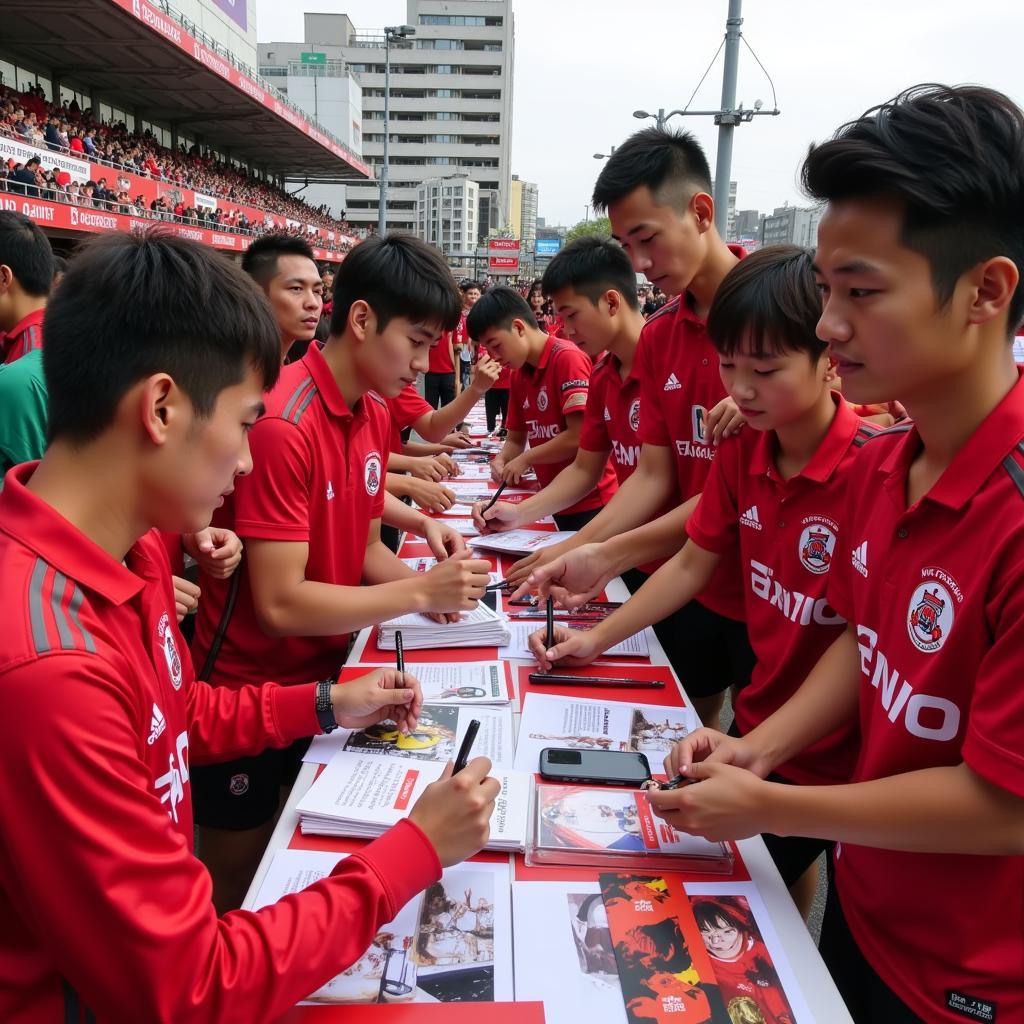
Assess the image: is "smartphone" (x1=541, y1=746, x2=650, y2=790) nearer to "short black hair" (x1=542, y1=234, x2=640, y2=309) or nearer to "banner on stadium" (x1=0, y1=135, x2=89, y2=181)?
"short black hair" (x1=542, y1=234, x2=640, y2=309)

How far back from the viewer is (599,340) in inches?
126

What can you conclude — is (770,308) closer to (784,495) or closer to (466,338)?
(784,495)

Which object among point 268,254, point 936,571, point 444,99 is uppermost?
point 444,99

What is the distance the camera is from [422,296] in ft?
6.46

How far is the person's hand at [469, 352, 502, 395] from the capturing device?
4.09m

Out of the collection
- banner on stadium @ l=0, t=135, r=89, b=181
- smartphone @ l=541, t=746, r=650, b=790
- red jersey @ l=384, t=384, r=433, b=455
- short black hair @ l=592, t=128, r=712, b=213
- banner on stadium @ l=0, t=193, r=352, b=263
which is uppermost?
banner on stadium @ l=0, t=135, r=89, b=181

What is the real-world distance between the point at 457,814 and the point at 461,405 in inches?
136

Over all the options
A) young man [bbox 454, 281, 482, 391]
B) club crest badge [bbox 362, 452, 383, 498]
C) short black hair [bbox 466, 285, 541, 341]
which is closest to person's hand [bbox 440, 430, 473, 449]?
short black hair [bbox 466, 285, 541, 341]

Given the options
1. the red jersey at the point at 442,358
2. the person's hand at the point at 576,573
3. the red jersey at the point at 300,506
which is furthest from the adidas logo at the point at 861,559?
the red jersey at the point at 442,358

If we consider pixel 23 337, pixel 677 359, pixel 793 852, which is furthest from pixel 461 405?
pixel 793 852

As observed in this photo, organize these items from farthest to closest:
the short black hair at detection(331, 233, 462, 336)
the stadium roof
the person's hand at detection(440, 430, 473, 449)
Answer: the stadium roof < the person's hand at detection(440, 430, 473, 449) < the short black hair at detection(331, 233, 462, 336)

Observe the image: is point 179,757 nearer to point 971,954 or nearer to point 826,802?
point 826,802

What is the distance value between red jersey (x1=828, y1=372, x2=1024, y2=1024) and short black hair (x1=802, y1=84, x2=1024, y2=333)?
0.19 metres

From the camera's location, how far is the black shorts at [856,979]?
43.1 inches
